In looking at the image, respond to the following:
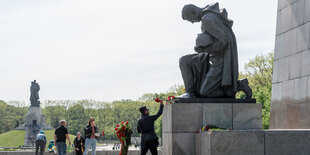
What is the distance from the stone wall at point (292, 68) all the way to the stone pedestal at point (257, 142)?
451 centimetres

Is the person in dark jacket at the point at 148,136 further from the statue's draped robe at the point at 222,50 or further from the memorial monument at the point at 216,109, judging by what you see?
the statue's draped robe at the point at 222,50

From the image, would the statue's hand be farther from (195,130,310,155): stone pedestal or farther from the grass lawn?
the grass lawn

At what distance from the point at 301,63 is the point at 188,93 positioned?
16.0 ft

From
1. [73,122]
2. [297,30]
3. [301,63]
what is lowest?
[73,122]

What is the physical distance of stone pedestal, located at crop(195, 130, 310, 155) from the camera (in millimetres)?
10023

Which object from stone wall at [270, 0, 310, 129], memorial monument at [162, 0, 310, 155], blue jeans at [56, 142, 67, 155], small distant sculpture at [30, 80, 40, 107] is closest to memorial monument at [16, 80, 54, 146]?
small distant sculpture at [30, 80, 40, 107]

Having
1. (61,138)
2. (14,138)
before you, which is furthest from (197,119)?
(14,138)

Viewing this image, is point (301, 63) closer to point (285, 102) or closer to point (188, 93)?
point (285, 102)

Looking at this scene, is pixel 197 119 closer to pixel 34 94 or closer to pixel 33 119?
pixel 34 94

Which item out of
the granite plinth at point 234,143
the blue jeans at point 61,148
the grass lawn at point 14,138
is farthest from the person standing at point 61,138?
the grass lawn at point 14,138

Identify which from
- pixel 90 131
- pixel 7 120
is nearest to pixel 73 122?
pixel 7 120

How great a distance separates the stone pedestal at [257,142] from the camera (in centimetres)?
1002

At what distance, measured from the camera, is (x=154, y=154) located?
10.8 metres

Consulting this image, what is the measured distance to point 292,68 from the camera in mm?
15562
